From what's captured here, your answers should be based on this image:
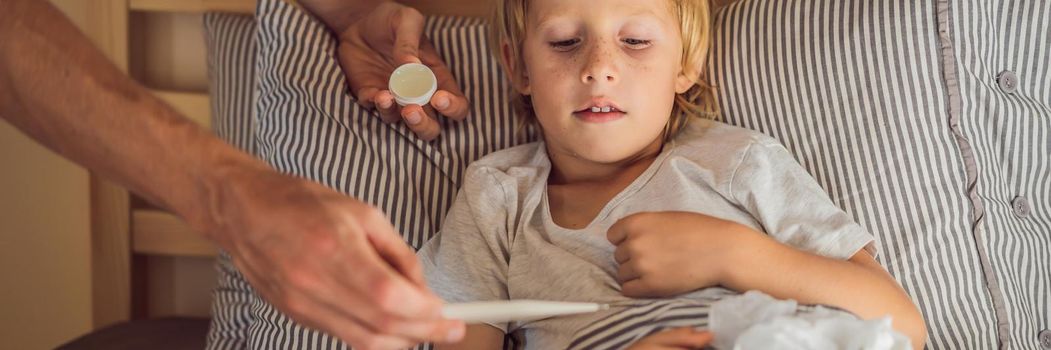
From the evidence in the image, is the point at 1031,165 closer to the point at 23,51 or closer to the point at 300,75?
the point at 300,75

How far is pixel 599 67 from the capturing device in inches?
48.4

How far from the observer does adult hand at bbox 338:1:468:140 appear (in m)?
1.42

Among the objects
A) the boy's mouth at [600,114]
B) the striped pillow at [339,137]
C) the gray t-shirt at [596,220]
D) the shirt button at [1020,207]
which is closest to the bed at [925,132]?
the shirt button at [1020,207]

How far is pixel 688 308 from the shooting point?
1075 mm

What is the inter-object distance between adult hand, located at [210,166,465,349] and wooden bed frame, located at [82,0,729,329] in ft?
3.20

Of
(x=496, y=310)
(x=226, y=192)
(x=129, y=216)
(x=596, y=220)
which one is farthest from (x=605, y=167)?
(x=129, y=216)

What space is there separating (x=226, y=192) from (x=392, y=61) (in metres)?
0.72

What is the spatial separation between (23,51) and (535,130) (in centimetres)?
73

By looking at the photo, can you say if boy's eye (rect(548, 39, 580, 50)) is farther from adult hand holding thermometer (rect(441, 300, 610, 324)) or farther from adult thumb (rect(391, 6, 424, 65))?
adult hand holding thermometer (rect(441, 300, 610, 324))

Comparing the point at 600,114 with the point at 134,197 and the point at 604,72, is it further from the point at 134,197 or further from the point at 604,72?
the point at 134,197

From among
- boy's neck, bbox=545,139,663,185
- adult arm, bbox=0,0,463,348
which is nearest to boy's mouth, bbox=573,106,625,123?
boy's neck, bbox=545,139,663,185

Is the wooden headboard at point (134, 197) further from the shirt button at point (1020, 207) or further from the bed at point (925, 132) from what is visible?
the shirt button at point (1020, 207)

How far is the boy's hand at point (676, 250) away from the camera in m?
1.12

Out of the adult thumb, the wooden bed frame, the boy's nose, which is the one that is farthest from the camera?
the wooden bed frame
